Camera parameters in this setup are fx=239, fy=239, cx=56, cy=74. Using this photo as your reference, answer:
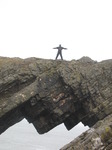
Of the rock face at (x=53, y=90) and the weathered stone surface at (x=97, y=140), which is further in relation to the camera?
the rock face at (x=53, y=90)

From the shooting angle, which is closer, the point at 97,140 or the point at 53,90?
the point at 97,140

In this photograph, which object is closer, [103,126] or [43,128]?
[103,126]

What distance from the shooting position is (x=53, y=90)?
3684 centimetres

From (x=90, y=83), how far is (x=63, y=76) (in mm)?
4451

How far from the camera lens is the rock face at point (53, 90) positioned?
3559 centimetres

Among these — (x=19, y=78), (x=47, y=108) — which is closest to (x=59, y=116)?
(x=47, y=108)

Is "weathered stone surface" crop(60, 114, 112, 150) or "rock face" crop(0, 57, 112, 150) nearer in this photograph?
"weathered stone surface" crop(60, 114, 112, 150)

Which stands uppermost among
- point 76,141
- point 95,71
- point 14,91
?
point 14,91

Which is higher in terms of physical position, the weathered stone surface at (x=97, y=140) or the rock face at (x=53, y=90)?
the rock face at (x=53, y=90)

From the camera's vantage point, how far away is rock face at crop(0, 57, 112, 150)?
35594mm

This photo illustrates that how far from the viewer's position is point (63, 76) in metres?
37.1

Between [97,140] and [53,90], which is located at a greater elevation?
[53,90]

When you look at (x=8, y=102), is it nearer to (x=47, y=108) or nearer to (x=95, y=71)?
(x=47, y=108)

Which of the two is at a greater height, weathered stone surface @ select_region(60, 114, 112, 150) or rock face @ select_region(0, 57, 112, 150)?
rock face @ select_region(0, 57, 112, 150)
